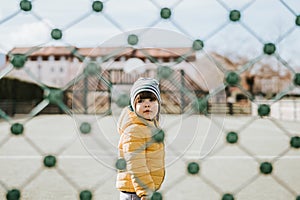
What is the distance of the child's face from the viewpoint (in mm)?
1084

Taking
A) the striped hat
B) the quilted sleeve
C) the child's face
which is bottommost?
the quilted sleeve

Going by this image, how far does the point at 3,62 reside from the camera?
1166 mm

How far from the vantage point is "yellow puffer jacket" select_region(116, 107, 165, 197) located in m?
1.04

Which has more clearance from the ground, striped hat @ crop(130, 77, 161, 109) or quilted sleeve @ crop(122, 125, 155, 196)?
striped hat @ crop(130, 77, 161, 109)

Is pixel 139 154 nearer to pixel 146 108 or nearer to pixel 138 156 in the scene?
pixel 138 156

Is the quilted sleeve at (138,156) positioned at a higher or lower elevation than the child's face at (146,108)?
lower

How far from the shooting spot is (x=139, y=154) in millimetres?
1040

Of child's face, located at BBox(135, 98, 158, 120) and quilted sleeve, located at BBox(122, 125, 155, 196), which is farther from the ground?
child's face, located at BBox(135, 98, 158, 120)

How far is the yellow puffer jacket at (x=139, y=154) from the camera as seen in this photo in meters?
1.04

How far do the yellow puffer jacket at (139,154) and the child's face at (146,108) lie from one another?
0.05ft

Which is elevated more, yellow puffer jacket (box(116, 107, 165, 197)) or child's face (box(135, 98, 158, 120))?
child's face (box(135, 98, 158, 120))

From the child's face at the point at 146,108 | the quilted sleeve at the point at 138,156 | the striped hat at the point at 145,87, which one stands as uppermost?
the striped hat at the point at 145,87

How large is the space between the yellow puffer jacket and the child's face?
0.05 ft

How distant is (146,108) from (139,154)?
0.13 m
